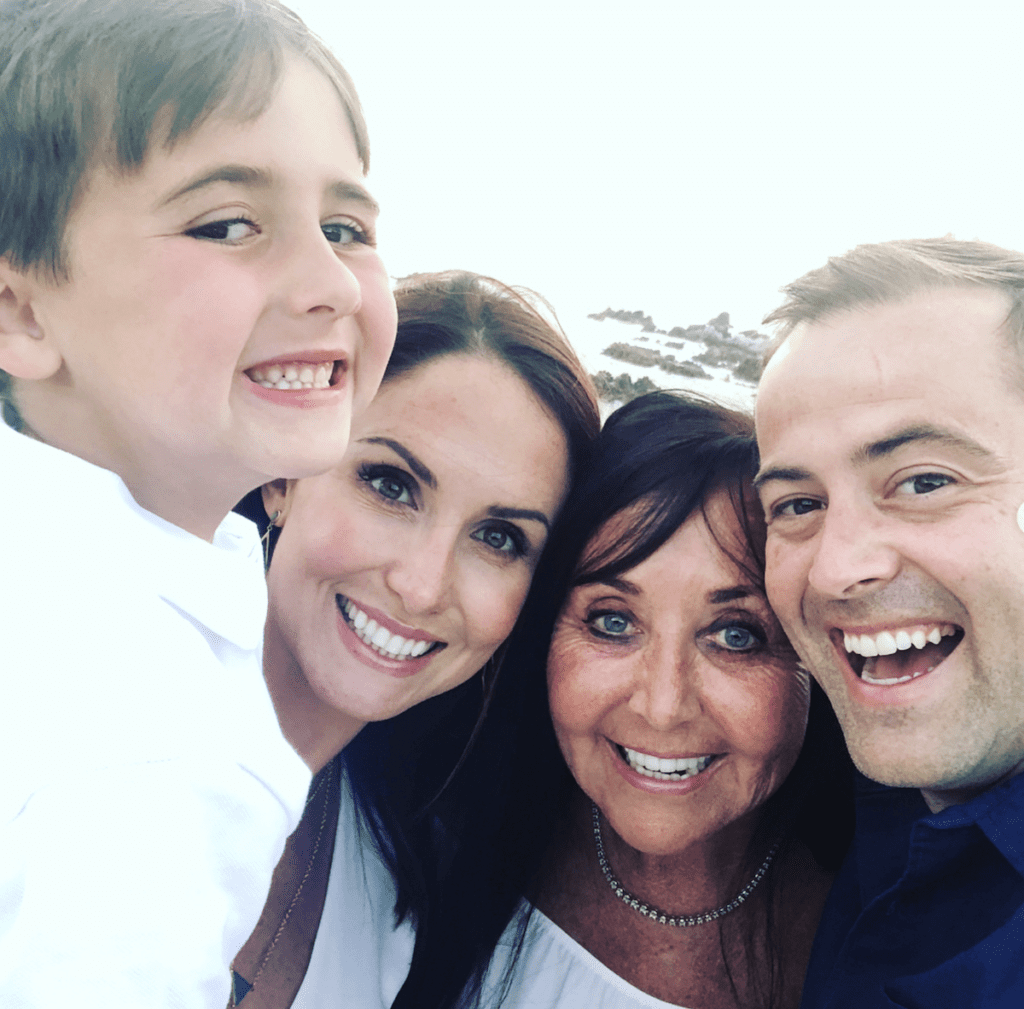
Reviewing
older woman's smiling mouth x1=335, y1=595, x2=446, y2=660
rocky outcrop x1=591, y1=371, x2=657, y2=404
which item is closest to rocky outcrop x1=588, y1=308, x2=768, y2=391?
rocky outcrop x1=591, y1=371, x2=657, y2=404

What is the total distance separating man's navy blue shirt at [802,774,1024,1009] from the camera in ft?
4.54

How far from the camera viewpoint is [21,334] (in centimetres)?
122

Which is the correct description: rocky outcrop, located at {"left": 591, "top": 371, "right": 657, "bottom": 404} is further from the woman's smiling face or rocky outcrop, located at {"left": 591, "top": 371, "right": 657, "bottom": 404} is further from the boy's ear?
the boy's ear

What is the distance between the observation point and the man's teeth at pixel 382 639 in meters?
2.01

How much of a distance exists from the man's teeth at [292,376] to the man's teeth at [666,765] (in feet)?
4.10

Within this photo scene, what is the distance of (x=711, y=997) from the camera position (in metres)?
2.23

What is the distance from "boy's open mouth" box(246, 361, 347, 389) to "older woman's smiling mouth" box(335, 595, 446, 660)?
75cm

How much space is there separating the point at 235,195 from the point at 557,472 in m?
1.12

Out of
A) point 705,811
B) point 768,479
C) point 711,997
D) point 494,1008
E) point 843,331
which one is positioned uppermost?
point 843,331

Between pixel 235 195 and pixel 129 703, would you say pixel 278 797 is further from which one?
pixel 235 195

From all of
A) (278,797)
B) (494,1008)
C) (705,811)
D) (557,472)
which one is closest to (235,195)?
(278,797)

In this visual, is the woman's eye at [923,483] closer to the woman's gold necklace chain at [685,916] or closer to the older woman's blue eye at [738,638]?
the older woman's blue eye at [738,638]

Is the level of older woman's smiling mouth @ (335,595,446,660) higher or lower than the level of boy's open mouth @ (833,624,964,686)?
lower

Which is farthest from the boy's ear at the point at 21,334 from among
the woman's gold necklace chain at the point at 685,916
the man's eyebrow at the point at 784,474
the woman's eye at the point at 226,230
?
the woman's gold necklace chain at the point at 685,916
